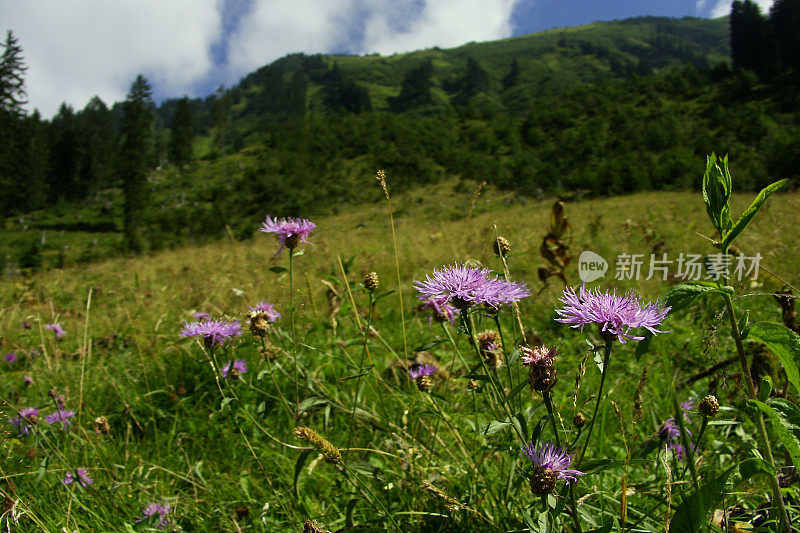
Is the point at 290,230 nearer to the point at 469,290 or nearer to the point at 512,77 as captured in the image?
the point at 469,290

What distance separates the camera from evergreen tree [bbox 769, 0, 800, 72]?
4569 cm

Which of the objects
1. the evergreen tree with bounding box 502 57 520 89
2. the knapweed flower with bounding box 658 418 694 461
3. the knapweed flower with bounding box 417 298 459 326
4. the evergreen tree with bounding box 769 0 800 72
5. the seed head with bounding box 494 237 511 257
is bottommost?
the knapweed flower with bounding box 658 418 694 461

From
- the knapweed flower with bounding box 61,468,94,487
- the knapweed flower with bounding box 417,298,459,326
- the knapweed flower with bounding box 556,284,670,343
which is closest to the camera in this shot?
the knapweed flower with bounding box 556,284,670,343

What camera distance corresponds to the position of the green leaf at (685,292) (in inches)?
27.0

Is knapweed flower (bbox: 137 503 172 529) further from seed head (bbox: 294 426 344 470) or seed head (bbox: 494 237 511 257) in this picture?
seed head (bbox: 494 237 511 257)

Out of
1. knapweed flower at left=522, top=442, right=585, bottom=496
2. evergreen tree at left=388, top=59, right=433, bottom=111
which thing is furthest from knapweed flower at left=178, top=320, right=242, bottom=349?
evergreen tree at left=388, top=59, right=433, bottom=111

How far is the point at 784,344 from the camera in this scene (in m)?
0.73

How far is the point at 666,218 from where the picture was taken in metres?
8.71

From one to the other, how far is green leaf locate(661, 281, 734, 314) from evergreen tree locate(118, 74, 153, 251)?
1451 inches

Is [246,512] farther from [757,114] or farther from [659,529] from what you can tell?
[757,114]

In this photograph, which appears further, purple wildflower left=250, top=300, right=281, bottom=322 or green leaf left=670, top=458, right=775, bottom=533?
purple wildflower left=250, top=300, right=281, bottom=322

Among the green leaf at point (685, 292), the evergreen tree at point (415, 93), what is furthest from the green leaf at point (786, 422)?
the evergreen tree at point (415, 93)

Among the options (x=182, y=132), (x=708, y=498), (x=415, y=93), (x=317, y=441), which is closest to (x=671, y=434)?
(x=708, y=498)

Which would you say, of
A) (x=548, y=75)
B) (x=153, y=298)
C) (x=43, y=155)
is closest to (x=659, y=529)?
(x=153, y=298)
